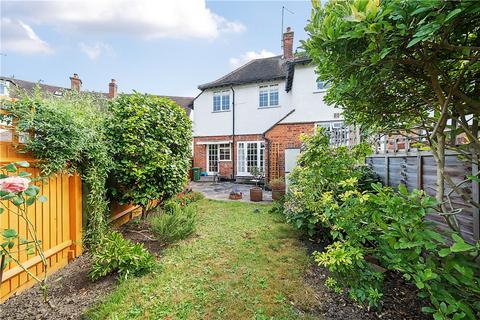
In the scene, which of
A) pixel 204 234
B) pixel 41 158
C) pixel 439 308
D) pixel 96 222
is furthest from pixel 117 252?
pixel 439 308

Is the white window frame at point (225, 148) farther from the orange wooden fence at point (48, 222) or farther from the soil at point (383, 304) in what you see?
the soil at point (383, 304)

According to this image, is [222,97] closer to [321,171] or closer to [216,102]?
[216,102]

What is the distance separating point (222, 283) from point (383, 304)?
6.40 feet

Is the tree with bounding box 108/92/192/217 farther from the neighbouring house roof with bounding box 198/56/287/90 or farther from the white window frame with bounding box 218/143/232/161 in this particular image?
the neighbouring house roof with bounding box 198/56/287/90

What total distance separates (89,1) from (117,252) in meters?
5.67

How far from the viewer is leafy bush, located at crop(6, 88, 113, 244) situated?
9.21 ft

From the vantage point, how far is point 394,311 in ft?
8.66

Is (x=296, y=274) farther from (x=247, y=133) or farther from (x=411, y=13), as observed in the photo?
(x=247, y=133)

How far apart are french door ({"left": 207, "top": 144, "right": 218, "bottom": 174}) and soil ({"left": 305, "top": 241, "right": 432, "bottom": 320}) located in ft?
45.2

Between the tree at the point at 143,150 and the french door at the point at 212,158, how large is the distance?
1120 cm

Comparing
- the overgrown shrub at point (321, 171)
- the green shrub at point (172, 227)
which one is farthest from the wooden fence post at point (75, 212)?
the overgrown shrub at point (321, 171)

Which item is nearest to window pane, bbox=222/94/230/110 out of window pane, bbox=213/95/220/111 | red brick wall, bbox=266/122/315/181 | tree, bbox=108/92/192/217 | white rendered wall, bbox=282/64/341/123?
window pane, bbox=213/95/220/111

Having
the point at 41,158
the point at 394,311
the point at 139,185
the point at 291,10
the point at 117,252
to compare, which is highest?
the point at 291,10

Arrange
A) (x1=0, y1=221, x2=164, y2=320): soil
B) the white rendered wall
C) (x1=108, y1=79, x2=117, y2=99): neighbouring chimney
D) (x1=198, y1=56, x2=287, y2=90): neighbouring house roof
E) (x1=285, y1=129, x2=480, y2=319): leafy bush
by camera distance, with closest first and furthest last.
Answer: (x1=285, y1=129, x2=480, y2=319): leafy bush
(x1=0, y1=221, x2=164, y2=320): soil
the white rendered wall
(x1=198, y1=56, x2=287, y2=90): neighbouring house roof
(x1=108, y1=79, x2=117, y2=99): neighbouring chimney
